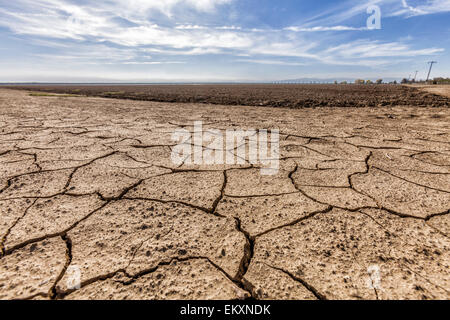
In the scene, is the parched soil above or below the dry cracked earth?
above

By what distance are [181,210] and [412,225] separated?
1.24 m

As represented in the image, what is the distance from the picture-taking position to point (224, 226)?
109 cm

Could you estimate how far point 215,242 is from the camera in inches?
38.7

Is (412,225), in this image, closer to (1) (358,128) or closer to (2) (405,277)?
(2) (405,277)

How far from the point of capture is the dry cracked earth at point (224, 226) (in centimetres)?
78

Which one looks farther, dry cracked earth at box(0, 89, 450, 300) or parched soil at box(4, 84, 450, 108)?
parched soil at box(4, 84, 450, 108)

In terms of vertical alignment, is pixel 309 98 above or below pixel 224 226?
above

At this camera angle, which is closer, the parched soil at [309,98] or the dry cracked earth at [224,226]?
the dry cracked earth at [224,226]

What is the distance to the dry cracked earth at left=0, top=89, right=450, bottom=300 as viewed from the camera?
781 mm

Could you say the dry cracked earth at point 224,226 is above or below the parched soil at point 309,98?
below

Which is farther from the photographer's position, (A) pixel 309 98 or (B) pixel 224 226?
(A) pixel 309 98
